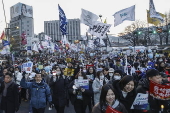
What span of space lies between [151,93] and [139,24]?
55299mm

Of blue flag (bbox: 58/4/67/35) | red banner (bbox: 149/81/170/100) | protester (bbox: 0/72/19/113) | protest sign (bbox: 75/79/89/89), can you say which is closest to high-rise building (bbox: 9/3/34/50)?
blue flag (bbox: 58/4/67/35)

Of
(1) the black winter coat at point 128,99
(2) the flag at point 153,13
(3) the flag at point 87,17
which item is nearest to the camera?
(1) the black winter coat at point 128,99

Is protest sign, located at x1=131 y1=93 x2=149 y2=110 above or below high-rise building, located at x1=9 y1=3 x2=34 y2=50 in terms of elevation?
below

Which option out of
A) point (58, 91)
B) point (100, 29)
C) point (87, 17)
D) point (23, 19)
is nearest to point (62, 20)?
point (87, 17)

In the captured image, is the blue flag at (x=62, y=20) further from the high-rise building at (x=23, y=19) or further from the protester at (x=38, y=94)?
the high-rise building at (x=23, y=19)

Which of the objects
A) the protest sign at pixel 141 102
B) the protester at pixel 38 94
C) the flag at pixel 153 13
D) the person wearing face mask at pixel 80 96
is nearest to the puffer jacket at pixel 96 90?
the person wearing face mask at pixel 80 96

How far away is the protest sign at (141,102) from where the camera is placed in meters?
3.41

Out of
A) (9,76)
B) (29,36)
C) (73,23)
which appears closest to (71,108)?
(9,76)

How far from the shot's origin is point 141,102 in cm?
344

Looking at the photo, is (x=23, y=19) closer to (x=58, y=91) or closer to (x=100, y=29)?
(x=100, y=29)

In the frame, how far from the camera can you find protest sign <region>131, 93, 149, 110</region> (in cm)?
341

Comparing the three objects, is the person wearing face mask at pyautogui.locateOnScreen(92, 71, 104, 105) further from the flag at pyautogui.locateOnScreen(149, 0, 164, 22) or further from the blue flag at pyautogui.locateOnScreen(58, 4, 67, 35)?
the flag at pyautogui.locateOnScreen(149, 0, 164, 22)

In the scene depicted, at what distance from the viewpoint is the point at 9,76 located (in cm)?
549

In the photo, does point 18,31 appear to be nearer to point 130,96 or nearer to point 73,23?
point 73,23
